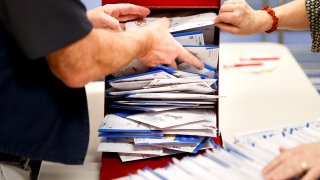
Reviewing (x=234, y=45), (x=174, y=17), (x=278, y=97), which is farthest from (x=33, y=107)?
(x=234, y=45)

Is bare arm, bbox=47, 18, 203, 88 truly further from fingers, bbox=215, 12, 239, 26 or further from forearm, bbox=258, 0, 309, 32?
forearm, bbox=258, 0, 309, 32

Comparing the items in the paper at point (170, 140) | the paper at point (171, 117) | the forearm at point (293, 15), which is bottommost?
the paper at point (170, 140)

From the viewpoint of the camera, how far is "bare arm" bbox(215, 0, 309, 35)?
122 cm

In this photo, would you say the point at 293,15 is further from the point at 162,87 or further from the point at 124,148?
the point at 124,148

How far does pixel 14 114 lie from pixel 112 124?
29cm

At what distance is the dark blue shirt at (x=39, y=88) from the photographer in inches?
30.0

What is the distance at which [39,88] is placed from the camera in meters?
0.89

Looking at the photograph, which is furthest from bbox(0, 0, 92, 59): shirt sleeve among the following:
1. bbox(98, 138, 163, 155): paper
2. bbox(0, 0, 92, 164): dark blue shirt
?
bbox(98, 138, 163, 155): paper

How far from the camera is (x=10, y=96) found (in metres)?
0.86

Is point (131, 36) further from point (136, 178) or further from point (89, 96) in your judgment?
point (89, 96)

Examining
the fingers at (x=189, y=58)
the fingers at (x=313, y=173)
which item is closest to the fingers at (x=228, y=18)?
the fingers at (x=189, y=58)

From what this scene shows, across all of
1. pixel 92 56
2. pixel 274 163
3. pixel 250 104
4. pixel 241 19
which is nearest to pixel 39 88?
pixel 92 56

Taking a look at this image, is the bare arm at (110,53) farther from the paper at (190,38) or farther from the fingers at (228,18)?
the fingers at (228,18)

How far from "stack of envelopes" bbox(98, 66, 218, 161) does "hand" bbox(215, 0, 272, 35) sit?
185 mm
